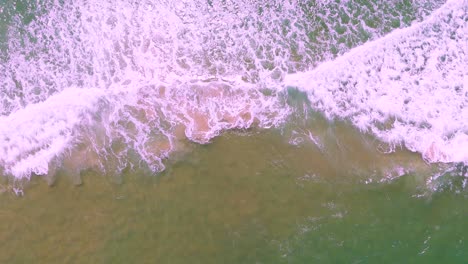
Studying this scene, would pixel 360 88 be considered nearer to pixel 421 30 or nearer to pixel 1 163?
pixel 421 30

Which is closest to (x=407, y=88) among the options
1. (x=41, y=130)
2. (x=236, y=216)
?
(x=236, y=216)

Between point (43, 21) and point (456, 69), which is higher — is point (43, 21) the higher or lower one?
the higher one

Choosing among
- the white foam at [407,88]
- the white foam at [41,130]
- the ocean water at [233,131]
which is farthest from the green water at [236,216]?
the white foam at [407,88]

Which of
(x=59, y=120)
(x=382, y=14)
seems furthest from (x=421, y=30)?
(x=59, y=120)

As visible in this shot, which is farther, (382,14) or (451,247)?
(382,14)

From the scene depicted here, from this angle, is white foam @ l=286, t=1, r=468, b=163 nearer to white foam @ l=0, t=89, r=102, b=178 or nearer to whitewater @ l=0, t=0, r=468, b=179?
whitewater @ l=0, t=0, r=468, b=179

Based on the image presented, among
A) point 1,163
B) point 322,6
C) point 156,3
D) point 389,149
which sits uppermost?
point 156,3
